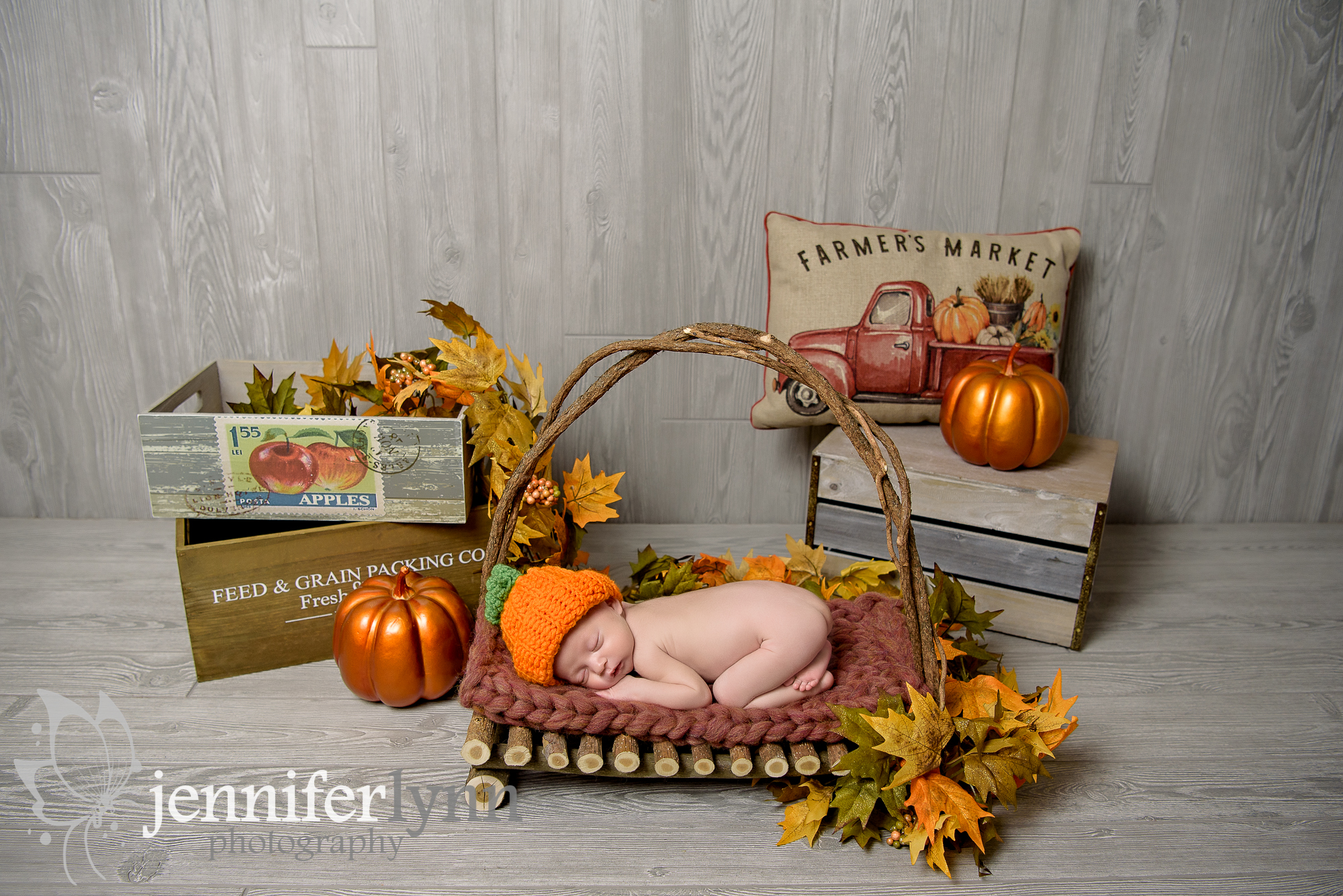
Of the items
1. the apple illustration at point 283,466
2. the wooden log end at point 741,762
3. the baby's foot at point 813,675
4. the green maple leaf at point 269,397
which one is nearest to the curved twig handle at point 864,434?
the baby's foot at point 813,675

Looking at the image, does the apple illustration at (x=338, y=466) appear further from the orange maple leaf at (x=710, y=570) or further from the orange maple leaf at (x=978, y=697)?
the orange maple leaf at (x=978, y=697)

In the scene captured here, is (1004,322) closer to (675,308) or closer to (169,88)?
(675,308)

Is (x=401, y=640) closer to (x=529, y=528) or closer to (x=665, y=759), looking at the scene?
(x=529, y=528)

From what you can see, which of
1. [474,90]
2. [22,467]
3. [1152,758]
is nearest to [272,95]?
[474,90]

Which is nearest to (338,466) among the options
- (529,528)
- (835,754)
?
(529,528)

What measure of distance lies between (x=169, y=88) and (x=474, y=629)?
1.11m

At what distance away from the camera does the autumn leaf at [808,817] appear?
1022 mm

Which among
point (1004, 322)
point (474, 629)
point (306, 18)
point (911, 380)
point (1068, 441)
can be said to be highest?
point (306, 18)

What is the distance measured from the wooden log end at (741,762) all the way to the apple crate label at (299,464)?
636 mm

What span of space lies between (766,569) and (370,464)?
0.64 m

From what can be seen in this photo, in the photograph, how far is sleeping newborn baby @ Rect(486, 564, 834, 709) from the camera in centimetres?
103

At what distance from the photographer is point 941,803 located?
98 centimetres

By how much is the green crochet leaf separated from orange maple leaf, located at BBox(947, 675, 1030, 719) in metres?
0.57

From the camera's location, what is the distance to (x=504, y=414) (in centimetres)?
129
